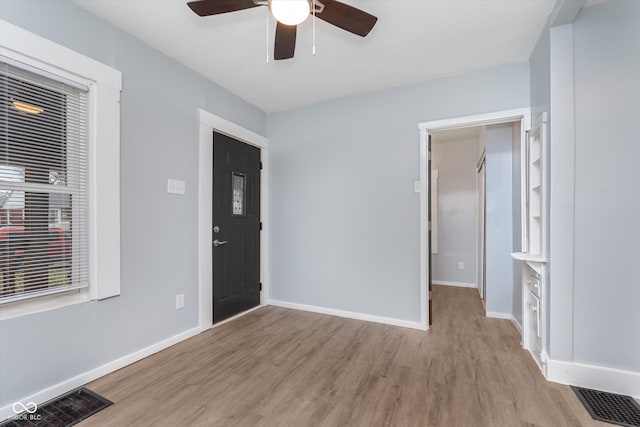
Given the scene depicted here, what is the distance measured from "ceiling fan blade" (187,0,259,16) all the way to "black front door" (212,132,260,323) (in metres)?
1.58

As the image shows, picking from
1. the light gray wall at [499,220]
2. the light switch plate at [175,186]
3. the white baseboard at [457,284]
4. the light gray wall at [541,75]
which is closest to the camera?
the light gray wall at [541,75]

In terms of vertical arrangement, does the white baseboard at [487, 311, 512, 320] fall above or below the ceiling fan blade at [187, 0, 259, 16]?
below

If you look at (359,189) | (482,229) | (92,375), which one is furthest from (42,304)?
(482,229)

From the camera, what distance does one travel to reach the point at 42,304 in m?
1.89

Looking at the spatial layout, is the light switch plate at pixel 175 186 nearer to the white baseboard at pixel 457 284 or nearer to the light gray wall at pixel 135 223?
the light gray wall at pixel 135 223

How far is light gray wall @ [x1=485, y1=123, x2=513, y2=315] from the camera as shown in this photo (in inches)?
132

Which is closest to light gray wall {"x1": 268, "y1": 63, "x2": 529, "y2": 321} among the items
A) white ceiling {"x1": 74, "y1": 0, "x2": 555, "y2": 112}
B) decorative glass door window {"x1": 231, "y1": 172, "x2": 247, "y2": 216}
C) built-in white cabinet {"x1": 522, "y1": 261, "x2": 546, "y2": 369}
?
white ceiling {"x1": 74, "y1": 0, "x2": 555, "y2": 112}

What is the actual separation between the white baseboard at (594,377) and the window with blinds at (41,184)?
336cm

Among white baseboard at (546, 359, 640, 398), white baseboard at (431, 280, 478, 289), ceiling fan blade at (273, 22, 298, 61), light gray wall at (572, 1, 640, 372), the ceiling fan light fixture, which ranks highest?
ceiling fan blade at (273, 22, 298, 61)

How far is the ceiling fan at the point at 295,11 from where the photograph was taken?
4.85ft

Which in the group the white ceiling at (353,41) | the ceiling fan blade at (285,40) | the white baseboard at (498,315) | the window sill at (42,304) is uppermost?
the white ceiling at (353,41)

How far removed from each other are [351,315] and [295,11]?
3009 millimetres

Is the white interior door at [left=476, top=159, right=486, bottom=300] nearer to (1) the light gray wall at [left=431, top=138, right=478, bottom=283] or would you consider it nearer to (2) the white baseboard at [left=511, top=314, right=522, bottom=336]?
(1) the light gray wall at [left=431, top=138, right=478, bottom=283]

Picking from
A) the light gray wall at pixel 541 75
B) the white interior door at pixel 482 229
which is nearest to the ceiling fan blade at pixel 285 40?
the light gray wall at pixel 541 75
